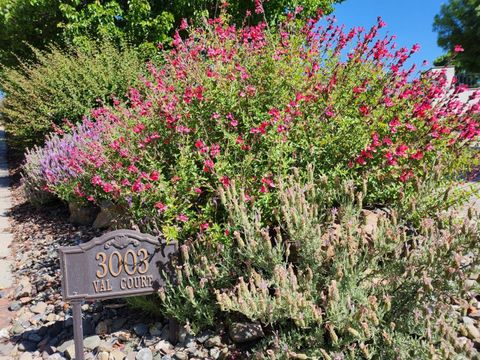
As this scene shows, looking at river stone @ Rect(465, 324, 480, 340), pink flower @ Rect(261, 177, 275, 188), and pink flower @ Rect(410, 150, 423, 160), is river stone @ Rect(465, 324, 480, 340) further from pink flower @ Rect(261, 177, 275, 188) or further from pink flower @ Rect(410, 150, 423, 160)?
pink flower @ Rect(261, 177, 275, 188)

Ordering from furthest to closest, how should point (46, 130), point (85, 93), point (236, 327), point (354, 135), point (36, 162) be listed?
point (46, 130) < point (85, 93) < point (36, 162) < point (354, 135) < point (236, 327)

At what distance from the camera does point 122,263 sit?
301 centimetres

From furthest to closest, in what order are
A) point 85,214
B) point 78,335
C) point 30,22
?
point 30,22
point 85,214
point 78,335

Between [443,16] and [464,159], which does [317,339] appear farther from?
[443,16]

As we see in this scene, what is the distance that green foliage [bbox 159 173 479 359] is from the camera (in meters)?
2.31

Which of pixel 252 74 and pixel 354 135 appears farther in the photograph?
pixel 252 74

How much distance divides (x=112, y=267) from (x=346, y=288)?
1465 mm

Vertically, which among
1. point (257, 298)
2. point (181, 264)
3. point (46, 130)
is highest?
point (46, 130)

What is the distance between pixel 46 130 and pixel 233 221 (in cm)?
790

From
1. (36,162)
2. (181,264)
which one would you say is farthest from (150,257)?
(36,162)

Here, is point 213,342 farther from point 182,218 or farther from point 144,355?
point 182,218

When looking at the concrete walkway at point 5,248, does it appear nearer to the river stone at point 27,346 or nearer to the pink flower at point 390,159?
the river stone at point 27,346

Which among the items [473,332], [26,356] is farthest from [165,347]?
[473,332]

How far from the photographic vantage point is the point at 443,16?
20.3 m
